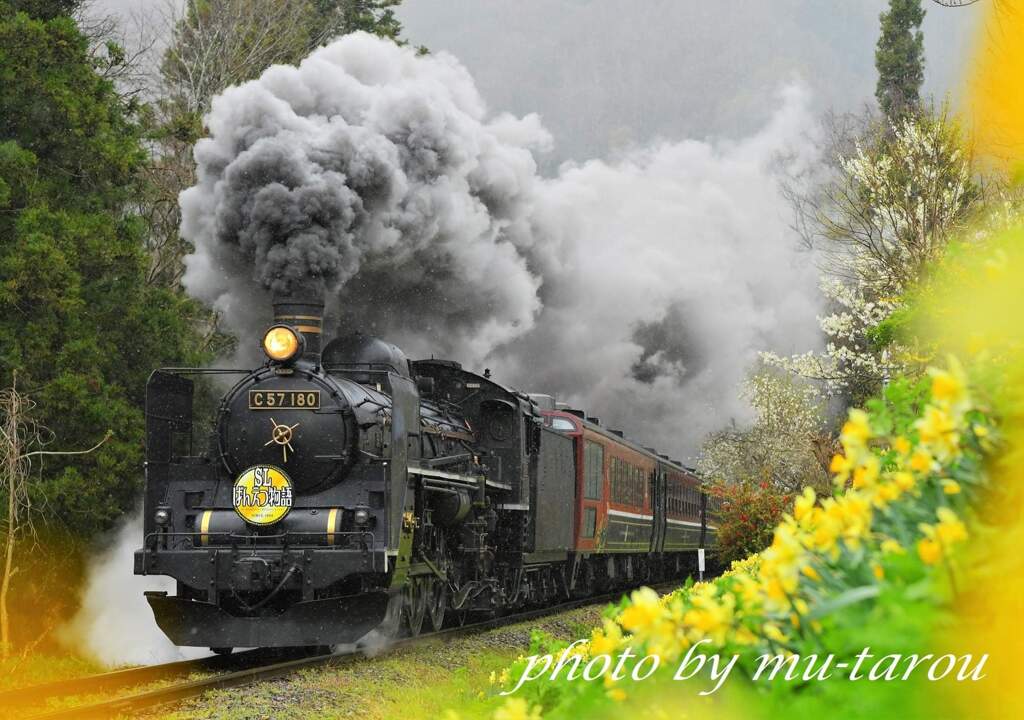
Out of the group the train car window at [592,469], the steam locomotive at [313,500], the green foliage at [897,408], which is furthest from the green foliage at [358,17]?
the green foliage at [897,408]

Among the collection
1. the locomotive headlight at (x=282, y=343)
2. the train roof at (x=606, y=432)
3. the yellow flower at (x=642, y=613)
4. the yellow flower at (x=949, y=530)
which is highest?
the train roof at (x=606, y=432)

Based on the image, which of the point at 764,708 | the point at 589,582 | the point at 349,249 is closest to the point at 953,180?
the point at 589,582

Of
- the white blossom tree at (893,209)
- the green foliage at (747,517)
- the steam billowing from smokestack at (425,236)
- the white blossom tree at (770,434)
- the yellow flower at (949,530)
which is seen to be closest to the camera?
the yellow flower at (949,530)

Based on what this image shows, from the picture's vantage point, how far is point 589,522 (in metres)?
21.6

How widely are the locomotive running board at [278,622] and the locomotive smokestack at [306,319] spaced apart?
261 centimetres

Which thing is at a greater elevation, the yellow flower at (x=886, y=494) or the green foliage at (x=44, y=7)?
the green foliage at (x=44, y=7)

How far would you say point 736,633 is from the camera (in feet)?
10.0

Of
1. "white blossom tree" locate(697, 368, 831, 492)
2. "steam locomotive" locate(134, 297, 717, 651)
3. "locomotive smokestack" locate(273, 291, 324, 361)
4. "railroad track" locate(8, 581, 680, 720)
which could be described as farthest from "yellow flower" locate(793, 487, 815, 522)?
"white blossom tree" locate(697, 368, 831, 492)

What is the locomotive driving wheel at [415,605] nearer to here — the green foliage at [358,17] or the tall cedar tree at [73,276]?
the tall cedar tree at [73,276]

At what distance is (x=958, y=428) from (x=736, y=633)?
741 millimetres

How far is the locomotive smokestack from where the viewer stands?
1384 centimetres

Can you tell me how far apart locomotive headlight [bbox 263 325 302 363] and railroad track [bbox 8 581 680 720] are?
311 centimetres

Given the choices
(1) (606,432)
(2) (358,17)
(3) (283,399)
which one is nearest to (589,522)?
(1) (606,432)

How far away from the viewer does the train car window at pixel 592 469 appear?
21.2 meters
